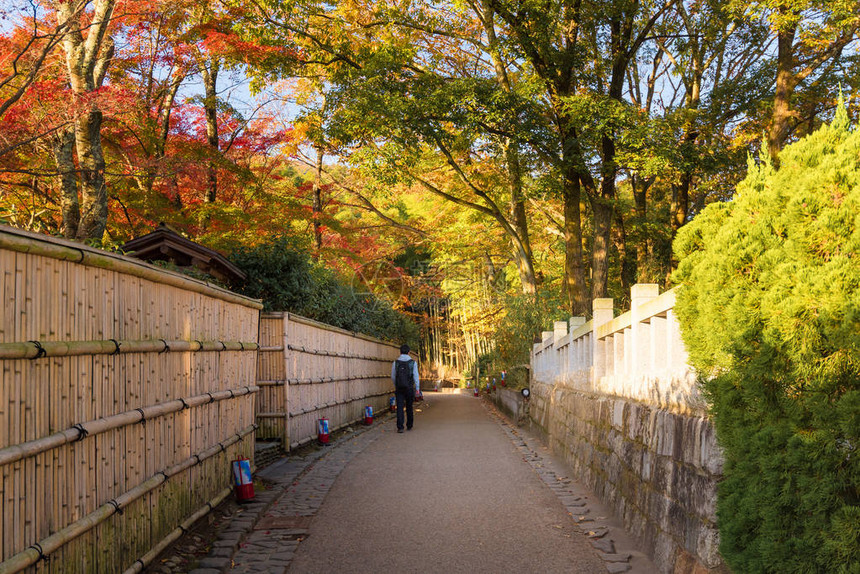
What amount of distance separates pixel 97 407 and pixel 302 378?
289 inches

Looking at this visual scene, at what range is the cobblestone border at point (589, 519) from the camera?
5.36 metres

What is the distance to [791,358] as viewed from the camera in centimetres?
330

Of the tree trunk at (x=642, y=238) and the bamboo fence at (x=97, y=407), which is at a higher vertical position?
the tree trunk at (x=642, y=238)

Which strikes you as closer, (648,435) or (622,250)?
(648,435)

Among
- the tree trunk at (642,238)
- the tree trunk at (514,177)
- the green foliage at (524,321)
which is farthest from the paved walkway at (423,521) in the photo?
the tree trunk at (642,238)

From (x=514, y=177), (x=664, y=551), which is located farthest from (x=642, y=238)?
(x=664, y=551)

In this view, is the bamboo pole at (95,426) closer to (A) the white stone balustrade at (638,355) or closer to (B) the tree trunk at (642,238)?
(A) the white stone balustrade at (638,355)

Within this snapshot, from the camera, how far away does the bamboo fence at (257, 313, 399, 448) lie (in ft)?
35.0

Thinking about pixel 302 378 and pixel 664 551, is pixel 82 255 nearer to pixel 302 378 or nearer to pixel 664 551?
pixel 664 551

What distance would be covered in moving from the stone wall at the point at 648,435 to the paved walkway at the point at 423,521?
31cm

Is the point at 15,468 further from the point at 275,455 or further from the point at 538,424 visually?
the point at 538,424

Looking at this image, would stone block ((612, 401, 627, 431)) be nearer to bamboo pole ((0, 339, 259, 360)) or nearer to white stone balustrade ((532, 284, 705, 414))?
white stone balustrade ((532, 284, 705, 414))

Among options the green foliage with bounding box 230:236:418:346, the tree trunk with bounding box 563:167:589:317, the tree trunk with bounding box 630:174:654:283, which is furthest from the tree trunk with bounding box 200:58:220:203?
the tree trunk with bounding box 630:174:654:283

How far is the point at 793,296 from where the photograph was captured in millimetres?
3332
